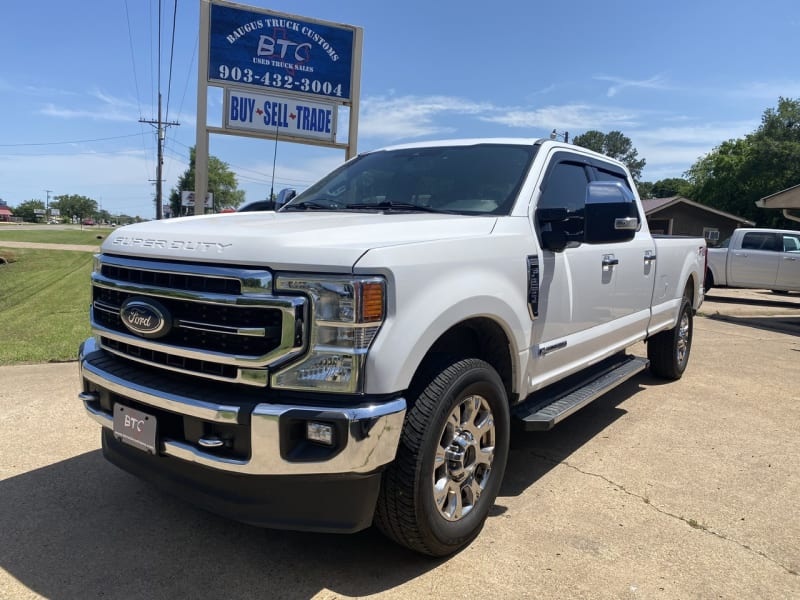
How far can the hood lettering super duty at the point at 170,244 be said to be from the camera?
2.43 meters

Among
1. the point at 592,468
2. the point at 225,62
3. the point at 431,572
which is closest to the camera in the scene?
the point at 431,572

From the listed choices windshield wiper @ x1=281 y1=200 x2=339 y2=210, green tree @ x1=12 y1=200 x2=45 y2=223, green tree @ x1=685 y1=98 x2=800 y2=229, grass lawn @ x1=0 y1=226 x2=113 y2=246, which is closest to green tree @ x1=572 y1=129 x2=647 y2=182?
green tree @ x1=685 y1=98 x2=800 y2=229

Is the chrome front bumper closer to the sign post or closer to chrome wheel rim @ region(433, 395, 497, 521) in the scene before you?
chrome wheel rim @ region(433, 395, 497, 521)

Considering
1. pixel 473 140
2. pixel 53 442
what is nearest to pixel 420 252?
pixel 473 140

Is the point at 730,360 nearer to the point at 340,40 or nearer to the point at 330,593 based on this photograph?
the point at 330,593

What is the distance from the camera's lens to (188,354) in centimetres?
243

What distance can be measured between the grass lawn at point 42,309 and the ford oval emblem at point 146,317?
435 cm

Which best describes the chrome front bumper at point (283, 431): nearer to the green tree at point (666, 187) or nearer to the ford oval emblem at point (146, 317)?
the ford oval emblem at point (146, 317)

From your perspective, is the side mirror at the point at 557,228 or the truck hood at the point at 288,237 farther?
the side mirror at the point at 557,228

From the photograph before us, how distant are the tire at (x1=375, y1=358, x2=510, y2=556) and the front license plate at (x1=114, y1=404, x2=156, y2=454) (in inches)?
39.1

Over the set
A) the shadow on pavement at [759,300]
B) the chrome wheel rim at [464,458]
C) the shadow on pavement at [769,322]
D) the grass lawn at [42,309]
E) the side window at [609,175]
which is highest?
the side window at [609,175]

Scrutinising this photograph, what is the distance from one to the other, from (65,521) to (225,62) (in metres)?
7.82

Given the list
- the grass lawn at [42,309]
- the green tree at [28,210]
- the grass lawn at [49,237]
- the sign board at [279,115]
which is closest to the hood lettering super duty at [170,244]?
the grass lawn at [42,309]

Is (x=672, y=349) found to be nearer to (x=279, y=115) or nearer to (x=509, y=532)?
(x=509, y=532)
